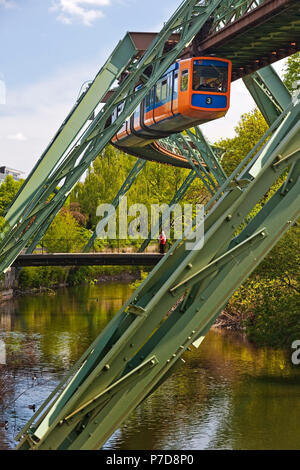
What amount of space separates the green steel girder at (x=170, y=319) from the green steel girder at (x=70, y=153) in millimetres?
10934

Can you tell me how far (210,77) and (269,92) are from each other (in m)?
2.39

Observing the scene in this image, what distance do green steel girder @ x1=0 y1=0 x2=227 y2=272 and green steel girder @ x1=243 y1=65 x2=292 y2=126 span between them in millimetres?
3944

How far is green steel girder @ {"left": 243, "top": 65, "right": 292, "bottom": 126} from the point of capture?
21.4 metres

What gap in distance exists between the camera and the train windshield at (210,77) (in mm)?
20719

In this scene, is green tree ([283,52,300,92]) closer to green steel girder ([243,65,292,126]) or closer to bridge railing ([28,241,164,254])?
green steel girder ([243,65,292,126])

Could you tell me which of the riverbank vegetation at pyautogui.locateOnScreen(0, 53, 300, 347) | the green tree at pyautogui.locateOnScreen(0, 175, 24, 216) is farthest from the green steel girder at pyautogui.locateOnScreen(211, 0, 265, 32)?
the green tree at pyautogui.locateOnScreen(0, 175, 24, 216)

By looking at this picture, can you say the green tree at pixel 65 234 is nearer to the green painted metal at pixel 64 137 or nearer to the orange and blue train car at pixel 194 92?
the orange and blue train car at pixel 194 92

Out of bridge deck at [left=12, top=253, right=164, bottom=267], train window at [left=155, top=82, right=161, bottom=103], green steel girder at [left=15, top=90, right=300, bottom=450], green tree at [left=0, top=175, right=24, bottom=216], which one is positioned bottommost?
green steel girder at [left=15, top=90, right=300, bottom=450]

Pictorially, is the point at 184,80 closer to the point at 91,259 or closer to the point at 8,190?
the point at 91,259

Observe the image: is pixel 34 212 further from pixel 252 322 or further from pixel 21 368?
pixel 252 322

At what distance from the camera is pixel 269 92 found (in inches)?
872

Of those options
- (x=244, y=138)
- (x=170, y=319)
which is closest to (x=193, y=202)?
(x=244, y=138)

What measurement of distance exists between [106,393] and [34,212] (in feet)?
38.6
